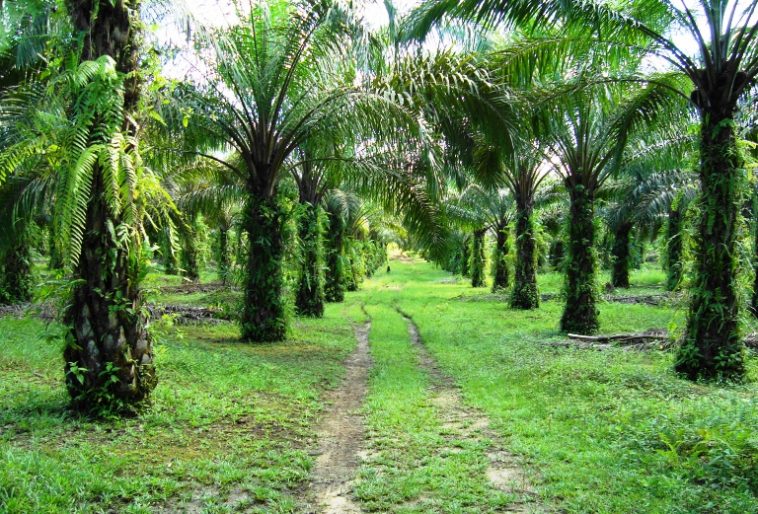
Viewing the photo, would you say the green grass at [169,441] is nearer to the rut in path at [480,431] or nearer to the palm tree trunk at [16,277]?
the rut in path at [480,431]

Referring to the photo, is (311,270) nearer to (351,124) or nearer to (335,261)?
(335,261)

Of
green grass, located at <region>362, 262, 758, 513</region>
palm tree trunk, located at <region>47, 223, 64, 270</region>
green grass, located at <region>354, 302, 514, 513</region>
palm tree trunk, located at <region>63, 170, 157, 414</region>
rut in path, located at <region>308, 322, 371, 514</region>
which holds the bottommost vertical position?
rut in path, located at <region>308, 322, 371, 514</region>

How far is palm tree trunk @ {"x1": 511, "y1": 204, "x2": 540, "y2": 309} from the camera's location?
18109mm

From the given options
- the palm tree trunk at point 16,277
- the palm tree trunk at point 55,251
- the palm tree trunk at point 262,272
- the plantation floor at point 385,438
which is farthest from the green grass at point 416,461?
the palm tree trunk at point 16,277

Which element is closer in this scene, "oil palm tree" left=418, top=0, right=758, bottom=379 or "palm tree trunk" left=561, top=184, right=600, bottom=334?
"oil palm tree" left=418, top=0, right=758, bottom=379

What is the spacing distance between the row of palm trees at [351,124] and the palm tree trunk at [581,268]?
0.11 feet

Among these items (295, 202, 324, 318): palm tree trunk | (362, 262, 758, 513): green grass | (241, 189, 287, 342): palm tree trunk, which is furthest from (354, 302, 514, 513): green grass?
(295, 202, 324, 318): palm tree trunk

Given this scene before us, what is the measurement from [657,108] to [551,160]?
3.72 metres

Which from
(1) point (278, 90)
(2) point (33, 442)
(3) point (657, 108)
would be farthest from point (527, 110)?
(2) point (33, 442)

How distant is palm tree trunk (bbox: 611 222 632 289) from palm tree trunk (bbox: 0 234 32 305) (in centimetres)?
2185

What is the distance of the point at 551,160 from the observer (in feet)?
43.1

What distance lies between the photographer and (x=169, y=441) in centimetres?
499

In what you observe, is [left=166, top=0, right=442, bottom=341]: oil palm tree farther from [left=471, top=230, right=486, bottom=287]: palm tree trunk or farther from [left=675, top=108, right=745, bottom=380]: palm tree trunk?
[left=471, top=230, right=486, bottom=287]: palm tree trunk

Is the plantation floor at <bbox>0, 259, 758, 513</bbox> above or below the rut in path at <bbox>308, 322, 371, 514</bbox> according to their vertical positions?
above
